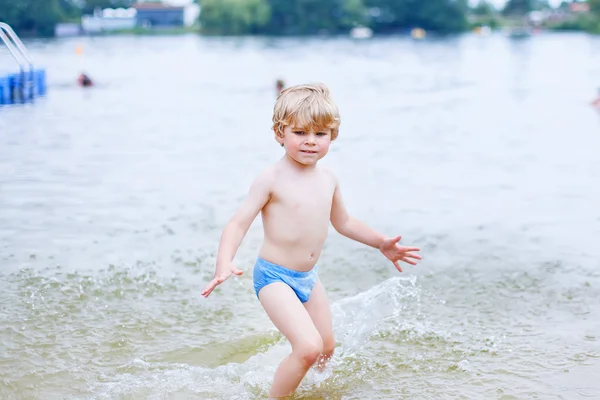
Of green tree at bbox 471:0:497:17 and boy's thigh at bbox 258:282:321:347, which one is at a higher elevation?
boy's thigh at bbox 258:282:321:347

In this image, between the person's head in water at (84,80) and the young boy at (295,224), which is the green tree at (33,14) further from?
Result: the young boy at (295,224)

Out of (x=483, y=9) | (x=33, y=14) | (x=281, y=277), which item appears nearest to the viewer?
(x=281, y=277)

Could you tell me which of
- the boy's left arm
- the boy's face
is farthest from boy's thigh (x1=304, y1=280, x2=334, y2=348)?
the boy's face

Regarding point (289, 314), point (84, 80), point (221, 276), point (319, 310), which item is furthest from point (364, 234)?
point (84, 80)

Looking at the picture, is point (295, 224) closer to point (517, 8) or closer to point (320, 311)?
point (320, 311)

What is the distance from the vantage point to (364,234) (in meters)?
4.20

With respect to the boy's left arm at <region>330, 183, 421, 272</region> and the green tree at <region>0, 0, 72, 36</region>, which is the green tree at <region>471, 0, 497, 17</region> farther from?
the boy's left arm at <region>330, 183, 421, 272</region>

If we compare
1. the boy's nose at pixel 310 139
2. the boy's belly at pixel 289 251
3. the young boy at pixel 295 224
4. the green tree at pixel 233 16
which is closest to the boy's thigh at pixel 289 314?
the young boy at pixel 295 224

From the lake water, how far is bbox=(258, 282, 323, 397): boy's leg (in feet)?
1.12

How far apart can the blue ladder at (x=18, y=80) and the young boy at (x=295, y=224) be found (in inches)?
412

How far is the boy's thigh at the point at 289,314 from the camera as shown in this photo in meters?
3.67

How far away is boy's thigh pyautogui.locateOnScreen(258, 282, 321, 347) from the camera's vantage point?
367 centimetres

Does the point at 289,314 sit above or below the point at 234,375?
above

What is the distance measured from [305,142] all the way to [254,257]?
3149mm
